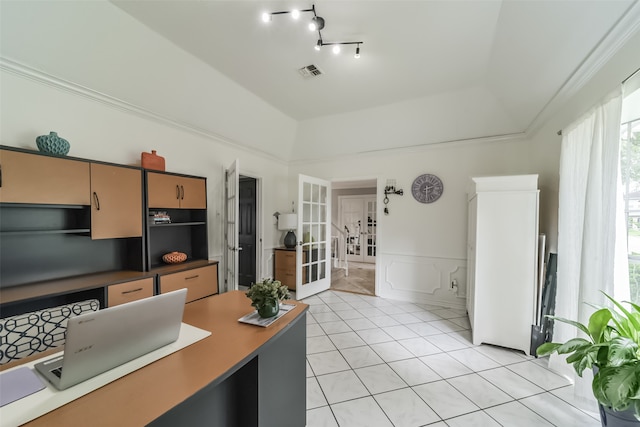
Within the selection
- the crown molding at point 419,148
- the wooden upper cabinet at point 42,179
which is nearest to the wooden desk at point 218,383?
the wooden upper cabinet at point 42,179

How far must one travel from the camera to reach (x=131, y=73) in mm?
2268

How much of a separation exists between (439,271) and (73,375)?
13.3 ft

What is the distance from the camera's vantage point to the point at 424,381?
2047mm

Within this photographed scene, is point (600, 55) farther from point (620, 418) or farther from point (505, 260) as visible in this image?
point (620, 418)

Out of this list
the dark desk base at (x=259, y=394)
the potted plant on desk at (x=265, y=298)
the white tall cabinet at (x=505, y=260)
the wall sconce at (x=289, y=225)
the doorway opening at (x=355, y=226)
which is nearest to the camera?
the dark desk base at (x=259, y=394)

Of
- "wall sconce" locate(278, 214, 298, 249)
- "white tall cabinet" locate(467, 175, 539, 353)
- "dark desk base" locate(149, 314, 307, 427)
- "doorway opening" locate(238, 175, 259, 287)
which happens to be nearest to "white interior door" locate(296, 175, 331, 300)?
"wall sconce" locate(278, 214, 298, 249)

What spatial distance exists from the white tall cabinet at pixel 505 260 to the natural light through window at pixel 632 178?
0.84m

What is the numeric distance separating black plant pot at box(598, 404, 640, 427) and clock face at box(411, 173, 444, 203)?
2846mm

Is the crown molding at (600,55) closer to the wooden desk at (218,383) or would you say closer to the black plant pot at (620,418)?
the black plant pot at (620,418)

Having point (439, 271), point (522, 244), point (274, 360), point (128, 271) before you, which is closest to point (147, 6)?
point (128, 271)

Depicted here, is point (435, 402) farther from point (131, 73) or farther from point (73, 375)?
point (131, 73)

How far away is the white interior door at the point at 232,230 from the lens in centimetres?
307

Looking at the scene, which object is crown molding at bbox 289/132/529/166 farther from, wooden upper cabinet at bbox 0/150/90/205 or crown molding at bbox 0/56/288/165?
wooden upper cabinet at bbox 0/150/90/205

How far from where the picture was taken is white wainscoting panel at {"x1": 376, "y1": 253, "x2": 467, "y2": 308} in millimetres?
3674
